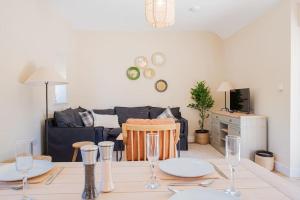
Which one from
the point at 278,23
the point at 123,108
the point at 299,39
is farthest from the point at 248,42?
the point at 123,108

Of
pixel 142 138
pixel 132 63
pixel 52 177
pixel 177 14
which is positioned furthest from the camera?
pixel 132 63

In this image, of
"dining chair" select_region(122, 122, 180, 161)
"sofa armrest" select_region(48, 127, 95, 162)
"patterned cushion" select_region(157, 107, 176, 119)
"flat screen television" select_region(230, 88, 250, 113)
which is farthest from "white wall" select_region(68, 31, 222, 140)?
"dining chair" select_region(122, 122, 180, 161)

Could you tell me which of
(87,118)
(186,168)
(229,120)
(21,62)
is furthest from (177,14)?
(186,168)

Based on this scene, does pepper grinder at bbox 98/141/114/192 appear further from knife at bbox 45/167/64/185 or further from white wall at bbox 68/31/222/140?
white wall at bbox 68/31/222/140

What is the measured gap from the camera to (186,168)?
1.21m

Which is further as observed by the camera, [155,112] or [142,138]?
[155,112]

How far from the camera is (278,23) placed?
3.52 metres

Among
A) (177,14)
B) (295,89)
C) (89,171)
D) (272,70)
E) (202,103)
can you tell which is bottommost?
(89,171)

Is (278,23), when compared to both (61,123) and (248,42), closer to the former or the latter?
(248,42)

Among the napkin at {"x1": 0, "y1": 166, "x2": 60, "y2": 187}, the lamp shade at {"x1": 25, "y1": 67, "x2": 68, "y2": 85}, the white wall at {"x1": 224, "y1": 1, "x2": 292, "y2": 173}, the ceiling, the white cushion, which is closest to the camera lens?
the napkin at {"x1": 0, "y1": 166, "x2": 60, "y2": 187}

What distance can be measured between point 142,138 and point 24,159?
121cm

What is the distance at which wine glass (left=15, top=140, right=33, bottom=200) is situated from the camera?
3.13ft

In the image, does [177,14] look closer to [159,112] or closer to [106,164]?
[159,112]

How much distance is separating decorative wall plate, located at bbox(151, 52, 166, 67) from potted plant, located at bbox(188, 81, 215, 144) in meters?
1.02
